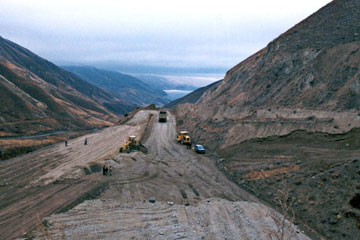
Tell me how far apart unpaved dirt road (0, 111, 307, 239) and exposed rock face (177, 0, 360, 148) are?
8989 mm

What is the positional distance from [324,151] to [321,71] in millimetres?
20353

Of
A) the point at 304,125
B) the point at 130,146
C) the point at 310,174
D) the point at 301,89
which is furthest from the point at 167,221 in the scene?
the point at 301,89

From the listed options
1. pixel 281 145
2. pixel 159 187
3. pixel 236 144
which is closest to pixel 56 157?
pixel 159 187

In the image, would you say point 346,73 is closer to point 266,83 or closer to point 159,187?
point 266,83

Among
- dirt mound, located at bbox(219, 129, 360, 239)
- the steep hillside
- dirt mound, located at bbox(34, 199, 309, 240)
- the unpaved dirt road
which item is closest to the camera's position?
dirt mound, located at bbox(34, 199, 309, 240)

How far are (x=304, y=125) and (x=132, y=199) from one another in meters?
20.5

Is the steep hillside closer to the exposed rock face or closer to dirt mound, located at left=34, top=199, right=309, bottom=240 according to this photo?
the exposed rock face

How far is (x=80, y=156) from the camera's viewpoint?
3734cm

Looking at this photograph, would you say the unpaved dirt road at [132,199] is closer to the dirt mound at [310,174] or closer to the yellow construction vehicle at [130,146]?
the yellow construction vehicle at [130,146]

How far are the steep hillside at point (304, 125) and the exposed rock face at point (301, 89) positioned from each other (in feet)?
0.43

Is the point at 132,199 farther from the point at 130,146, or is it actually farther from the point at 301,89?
the point at 301,89

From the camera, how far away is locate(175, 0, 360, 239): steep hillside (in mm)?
20875

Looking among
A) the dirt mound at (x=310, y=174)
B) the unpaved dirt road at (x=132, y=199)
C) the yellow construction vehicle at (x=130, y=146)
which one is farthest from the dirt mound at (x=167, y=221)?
the yellow construction vehicle at (x=130, y=146)

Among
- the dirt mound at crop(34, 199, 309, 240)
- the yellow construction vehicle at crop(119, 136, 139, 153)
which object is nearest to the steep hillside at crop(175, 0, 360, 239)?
the dirt mound at crop(34, 199, 309, 240)
